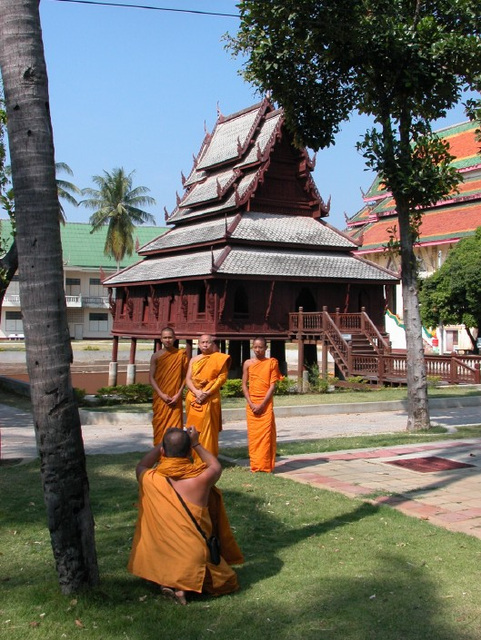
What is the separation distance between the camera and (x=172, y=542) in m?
4.78

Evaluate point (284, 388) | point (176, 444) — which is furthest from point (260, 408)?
point (284, 388)

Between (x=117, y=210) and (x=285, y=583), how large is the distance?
60.8 meters

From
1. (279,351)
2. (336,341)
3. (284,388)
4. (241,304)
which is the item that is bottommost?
(284,388)

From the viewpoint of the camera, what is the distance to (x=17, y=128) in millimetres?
4703

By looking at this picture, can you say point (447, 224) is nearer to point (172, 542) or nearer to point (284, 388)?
point (284, 388)

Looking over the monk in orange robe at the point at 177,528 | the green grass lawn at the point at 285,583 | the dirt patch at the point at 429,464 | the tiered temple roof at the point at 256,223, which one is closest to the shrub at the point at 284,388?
the tiered temple roof at the point at 256,223

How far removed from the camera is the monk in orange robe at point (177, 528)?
4.74 metres

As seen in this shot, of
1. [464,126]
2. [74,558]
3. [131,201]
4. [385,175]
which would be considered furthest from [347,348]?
[131,201]

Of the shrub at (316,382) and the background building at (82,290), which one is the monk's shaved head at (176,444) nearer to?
the shrub at (316,382)

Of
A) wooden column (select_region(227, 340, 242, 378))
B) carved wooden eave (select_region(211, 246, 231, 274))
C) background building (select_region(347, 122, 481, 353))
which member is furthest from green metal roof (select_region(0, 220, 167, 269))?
carved wooden eave (select_region(211, 246, 231, 274))

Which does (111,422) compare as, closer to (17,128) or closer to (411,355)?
(411,355)

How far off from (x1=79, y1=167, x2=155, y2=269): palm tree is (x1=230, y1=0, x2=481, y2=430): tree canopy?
1940 inches

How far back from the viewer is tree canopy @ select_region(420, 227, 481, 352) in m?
32.4

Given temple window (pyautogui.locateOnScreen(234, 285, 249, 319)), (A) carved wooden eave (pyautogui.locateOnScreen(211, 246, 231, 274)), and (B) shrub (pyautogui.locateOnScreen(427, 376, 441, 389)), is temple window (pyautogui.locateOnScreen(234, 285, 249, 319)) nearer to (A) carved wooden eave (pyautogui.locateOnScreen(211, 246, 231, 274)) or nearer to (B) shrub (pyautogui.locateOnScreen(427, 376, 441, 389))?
(A) carved wooden eave (pyautogui.locateOnScreen(211, 246, 231, 274))
